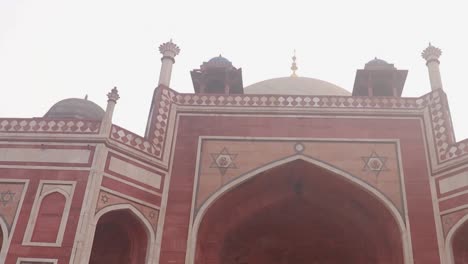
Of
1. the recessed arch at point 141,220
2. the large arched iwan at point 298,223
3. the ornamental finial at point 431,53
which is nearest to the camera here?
the recessed arch at point 141,220

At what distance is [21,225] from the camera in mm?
7273

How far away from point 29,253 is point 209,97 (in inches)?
166

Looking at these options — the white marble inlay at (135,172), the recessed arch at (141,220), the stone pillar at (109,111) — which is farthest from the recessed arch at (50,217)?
the stone pillar at (109,111)

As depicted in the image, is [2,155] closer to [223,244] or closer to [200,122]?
[200,122]

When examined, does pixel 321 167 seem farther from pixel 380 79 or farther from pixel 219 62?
pixel 219 62

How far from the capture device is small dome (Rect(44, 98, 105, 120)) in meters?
10.4

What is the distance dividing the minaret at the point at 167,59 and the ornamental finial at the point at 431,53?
188 inches

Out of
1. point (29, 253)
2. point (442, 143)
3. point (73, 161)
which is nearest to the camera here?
point (29, 253)

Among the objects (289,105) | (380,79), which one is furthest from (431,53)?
(289,105)

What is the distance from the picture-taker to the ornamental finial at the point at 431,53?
31.1 ft

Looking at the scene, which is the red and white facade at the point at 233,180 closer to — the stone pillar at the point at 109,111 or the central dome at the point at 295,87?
the stone pillar at the point at 109,111

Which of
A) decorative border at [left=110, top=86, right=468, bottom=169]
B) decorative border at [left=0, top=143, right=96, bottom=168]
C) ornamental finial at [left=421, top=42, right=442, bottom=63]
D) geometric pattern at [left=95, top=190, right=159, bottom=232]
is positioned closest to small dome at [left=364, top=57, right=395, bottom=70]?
ornamental finial at [left=421, top=42, right=442, bottom=63]

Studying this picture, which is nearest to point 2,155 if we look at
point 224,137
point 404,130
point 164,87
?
point 164,87

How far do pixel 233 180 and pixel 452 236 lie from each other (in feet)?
11.5
